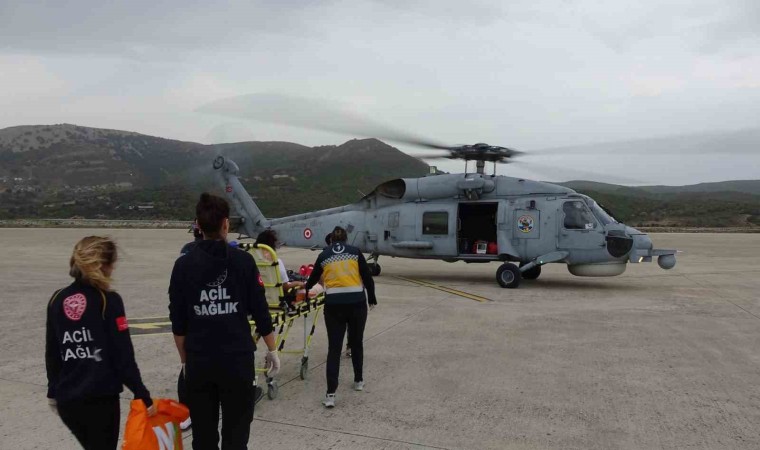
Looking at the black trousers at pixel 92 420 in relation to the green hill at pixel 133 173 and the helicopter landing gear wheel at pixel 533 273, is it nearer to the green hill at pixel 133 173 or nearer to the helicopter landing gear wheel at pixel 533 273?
the helicopter landing gear wheel at pixel 533 273

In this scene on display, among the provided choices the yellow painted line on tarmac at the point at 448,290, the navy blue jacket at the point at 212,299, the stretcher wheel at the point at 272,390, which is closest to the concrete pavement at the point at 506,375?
the stretcher wheel at the point at 272,390

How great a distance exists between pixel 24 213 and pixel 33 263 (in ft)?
175

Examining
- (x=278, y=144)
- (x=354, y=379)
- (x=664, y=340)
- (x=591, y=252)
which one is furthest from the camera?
(x=278, y=144)

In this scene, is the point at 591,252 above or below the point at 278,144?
below

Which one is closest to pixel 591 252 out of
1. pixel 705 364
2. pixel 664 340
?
pixel 664 340

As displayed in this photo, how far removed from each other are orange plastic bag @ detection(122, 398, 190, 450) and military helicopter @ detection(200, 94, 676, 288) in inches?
376

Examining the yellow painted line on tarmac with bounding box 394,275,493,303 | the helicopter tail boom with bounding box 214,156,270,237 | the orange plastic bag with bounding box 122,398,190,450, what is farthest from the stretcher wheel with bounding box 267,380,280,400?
the helicopter tail boom with bounding box 214,156,270,237

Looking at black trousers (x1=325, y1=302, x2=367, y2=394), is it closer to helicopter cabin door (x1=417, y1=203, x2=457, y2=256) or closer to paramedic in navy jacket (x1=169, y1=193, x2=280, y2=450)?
paramedic in navy jacket (x1=169, y1=193, x2=280, y2=450)

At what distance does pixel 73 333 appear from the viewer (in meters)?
2.75

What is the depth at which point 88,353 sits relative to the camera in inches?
109

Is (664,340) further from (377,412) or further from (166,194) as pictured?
(166,194)

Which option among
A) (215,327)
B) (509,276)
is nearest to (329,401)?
(215,327)

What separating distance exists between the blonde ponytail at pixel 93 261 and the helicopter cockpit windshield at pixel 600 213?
11.7 meters

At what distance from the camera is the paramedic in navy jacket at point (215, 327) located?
9.96 feet
